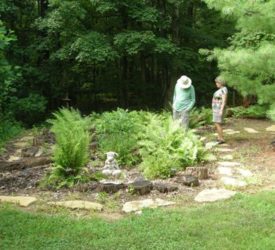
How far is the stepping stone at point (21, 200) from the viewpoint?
19.7 feet

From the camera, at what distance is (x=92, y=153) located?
29.5 ft

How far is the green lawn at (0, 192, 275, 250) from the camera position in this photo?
15.1 feet

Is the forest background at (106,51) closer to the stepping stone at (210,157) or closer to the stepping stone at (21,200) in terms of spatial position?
the stepping stone at (210,157)

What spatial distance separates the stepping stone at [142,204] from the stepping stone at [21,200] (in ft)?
3.76

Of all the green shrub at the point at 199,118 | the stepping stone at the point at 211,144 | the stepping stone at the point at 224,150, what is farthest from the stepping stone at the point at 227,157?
the green shrub at the point at 199,118

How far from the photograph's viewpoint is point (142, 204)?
235 inches

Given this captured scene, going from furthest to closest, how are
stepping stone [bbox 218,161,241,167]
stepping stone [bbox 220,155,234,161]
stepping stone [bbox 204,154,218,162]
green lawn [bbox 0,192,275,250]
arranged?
stepping stone [bbox 220,155,234,161]
stepping stone [bbox 204,154,218,162]
stepping stone [bbox 218,161,241,167]
green lawn [bbox 0,192,275,250]

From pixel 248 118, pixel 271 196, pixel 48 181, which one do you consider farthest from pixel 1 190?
pixel 248 118

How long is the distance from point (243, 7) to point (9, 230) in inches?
227

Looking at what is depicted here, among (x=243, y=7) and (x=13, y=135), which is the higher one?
(x=243, y=7)

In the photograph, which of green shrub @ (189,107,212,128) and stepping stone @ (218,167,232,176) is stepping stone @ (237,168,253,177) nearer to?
stepping stone @ (218,167,232,176)

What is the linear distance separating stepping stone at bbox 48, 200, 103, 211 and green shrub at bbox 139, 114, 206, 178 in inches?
61.5

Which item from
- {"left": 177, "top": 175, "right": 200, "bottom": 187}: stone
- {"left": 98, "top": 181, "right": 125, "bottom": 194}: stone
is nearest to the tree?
{"left": 177, "top": 175, "right": 200, "bottom": 187}: stone

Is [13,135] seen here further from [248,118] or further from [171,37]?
[171,37]
